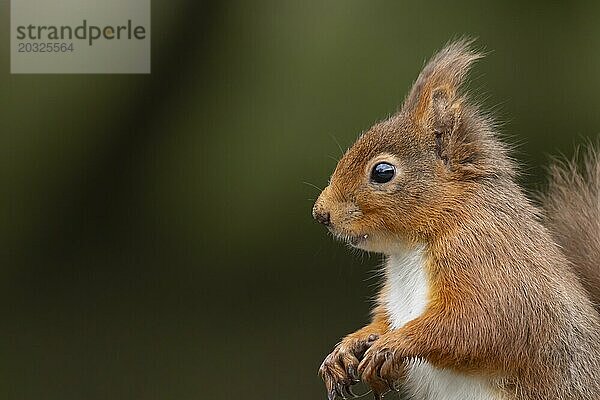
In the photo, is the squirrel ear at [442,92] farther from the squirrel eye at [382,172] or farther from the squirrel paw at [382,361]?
the squirrel paw at [382,361]

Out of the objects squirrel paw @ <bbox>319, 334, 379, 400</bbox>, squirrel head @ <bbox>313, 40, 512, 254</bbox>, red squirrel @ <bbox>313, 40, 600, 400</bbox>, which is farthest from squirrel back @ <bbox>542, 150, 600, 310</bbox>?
squirrel paw @ <bbox>319, 334, 379, 400</bbox>

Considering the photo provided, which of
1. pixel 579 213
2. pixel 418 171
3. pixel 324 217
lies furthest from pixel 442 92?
pixel 579 213

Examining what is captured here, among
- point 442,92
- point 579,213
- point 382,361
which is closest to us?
point 382,361

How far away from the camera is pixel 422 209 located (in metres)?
1.49

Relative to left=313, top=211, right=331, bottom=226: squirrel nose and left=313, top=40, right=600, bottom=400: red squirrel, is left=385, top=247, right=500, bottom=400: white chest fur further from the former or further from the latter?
left=313, top=211, right=331, bottom=226: squirrel nose

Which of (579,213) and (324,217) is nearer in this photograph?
(324,217)

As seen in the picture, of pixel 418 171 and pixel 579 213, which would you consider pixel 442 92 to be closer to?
pixel 418 171

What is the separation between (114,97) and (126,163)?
0.17 m

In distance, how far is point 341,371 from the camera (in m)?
1.53

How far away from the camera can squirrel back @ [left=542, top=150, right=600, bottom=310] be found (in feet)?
A: 5.48

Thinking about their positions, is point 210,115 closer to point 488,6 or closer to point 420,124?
point 488,6

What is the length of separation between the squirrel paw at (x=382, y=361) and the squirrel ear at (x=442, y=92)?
0.31 metres

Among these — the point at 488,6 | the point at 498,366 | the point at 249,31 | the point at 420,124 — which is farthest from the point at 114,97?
the point at 498,366

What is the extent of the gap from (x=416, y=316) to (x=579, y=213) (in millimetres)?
396
